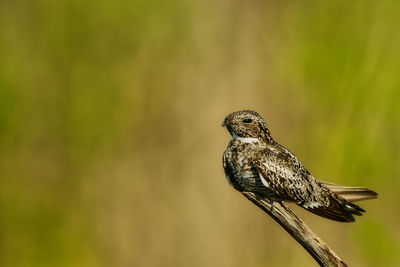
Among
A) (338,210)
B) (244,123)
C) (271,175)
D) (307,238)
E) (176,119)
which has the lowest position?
(307,238)

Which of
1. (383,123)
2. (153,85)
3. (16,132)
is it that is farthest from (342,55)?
(16,132)

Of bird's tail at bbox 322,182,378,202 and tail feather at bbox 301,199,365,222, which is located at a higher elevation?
bird's tail at bbox 322,182,378,202

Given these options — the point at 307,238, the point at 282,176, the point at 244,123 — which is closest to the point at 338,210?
the point at 282,176

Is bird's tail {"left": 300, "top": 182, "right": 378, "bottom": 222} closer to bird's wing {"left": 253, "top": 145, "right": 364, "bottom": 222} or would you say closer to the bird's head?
bird's wing {"left": 253, "top": 145, "right": 364, "bottom": 222}

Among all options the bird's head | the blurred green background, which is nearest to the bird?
the bird's head

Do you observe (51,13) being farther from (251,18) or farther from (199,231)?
(199,231)

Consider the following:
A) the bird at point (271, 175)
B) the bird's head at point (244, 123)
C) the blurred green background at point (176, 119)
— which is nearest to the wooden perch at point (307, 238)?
the bird at point (271, 175)

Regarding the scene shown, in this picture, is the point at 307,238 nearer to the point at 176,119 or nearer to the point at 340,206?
the point at 340,206
